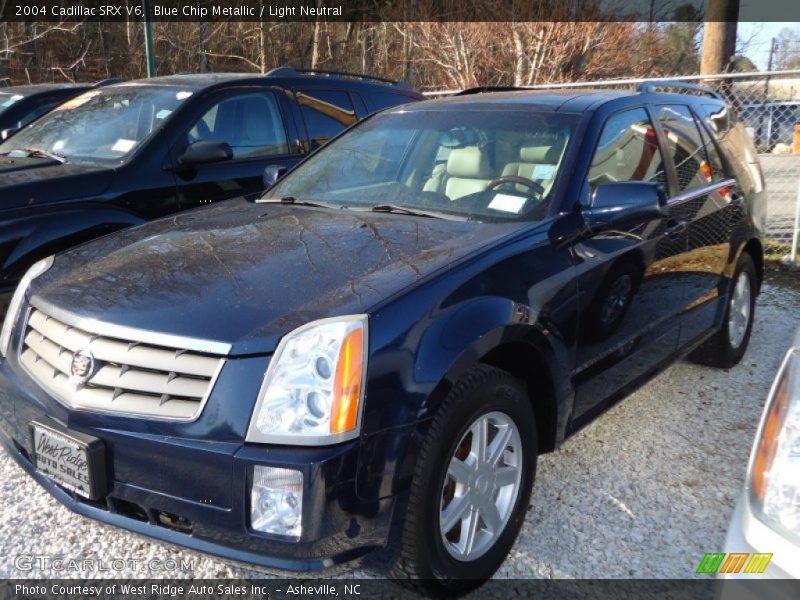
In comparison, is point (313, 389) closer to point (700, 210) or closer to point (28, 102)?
point (700, 210)

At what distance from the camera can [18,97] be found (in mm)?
8477

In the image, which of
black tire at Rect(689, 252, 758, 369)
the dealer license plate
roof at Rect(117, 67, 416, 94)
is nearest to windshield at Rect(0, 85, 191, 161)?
roof at Rect(117, 67, 416, 94)

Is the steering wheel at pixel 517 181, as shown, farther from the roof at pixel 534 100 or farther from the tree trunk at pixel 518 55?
the tree trunk at pixel 518 55

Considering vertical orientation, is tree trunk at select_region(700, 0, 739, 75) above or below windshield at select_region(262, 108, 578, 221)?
above

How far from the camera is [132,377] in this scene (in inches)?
87.3

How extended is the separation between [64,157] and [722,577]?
191 inches

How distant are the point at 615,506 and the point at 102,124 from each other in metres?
4.39

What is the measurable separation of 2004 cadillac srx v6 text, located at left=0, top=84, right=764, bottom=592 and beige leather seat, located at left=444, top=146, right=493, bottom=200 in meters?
0.01

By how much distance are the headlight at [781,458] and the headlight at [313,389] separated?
1033 millimetres

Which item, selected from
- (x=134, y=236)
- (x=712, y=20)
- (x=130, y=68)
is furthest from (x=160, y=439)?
(x=130, y=68)

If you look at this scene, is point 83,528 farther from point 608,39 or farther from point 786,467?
point 608,39

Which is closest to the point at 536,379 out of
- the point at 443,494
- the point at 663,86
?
the point at 443,494

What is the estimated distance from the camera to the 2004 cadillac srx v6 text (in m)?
2.04

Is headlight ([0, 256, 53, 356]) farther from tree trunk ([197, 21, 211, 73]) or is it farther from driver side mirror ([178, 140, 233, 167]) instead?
tree trunk ([197, 21, 211, 73])
